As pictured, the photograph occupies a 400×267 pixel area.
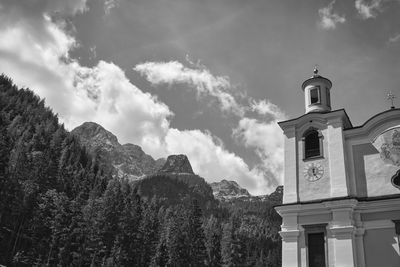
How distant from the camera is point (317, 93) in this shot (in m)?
26.1

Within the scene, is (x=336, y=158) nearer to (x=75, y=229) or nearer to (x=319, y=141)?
(x=319, y=141)

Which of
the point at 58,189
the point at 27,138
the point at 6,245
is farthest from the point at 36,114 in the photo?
the point at 6,245

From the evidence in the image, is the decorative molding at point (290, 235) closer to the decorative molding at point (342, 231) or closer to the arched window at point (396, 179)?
the decorative molding at point (342, 231)

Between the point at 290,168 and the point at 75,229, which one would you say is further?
the point at 75,229

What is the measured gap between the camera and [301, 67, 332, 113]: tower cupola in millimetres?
25656

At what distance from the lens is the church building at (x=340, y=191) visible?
778 inches

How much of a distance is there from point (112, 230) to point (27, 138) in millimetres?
58525

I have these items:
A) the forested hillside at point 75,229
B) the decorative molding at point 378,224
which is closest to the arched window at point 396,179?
the decorative molding at point 378,224

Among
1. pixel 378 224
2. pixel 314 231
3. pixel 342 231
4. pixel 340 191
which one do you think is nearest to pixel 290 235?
pixel 314 231

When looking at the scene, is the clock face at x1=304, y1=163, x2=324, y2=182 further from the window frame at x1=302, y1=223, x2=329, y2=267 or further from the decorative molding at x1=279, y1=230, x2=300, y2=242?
the decorative molding at x1=279, y1=230, x2=300, y2=242

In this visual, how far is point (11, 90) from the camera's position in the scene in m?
161

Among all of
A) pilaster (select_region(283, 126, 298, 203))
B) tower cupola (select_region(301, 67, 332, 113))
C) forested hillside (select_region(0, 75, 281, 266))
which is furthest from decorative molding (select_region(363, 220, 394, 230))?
forested hillside (select_region(0, 75, 281, 266))

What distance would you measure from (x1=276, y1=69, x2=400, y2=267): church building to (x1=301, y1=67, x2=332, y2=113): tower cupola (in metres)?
0.91

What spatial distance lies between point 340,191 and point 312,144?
3.74 metres
